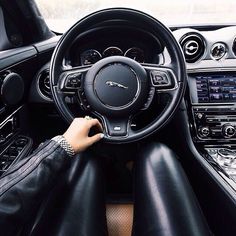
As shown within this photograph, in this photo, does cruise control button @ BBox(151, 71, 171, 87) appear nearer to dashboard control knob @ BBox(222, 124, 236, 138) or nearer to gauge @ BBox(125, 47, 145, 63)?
gauge @ BBox(125, 47, 145, 63)

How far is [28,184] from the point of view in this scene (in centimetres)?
80

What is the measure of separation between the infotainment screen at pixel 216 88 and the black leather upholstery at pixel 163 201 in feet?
1.33

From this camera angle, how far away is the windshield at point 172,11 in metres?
1.61

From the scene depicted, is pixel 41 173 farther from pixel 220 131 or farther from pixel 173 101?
pixel 220 131

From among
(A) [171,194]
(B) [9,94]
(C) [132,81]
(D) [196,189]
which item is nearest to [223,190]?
(A) [171,194]

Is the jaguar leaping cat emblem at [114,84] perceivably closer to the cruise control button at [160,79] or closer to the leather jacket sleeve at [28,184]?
the cruise control button at [160,79]

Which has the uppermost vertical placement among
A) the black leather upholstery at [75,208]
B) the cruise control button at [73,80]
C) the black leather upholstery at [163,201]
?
the cruise control button at [73,80]

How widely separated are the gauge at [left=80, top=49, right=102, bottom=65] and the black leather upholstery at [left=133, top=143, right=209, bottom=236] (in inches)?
18.5

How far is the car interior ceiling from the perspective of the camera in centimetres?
133

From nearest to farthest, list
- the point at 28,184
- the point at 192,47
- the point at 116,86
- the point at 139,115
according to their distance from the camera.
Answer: the point at 28,184, the point at 116,86, the point at 139,115, the point at 192,47

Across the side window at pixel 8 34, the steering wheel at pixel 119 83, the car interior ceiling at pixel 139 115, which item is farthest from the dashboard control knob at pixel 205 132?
the side window at pixel 8 34

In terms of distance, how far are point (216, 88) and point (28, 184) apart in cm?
93

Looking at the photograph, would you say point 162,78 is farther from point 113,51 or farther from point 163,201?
point 163,201

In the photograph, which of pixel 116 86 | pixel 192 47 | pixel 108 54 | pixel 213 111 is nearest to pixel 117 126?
pixel 116 86
